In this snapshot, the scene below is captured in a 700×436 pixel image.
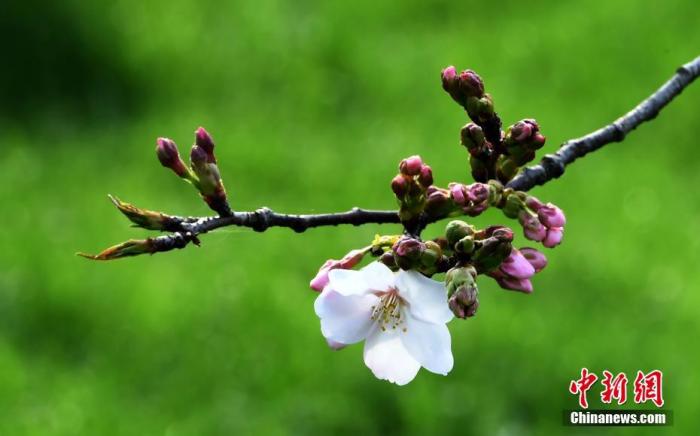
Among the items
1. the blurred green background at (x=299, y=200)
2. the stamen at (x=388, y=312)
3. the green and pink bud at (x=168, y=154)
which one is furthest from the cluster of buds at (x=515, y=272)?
the blurred green background at (x=299, y=200)

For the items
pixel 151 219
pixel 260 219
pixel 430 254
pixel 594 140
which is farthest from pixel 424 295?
pixel 594 140

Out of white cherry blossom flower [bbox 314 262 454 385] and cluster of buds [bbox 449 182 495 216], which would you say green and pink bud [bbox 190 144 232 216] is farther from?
cluster of buds [bbox 449 182 495 216]

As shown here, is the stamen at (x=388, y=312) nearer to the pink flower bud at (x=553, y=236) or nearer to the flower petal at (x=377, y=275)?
the flower petal at (x=377, y=275)

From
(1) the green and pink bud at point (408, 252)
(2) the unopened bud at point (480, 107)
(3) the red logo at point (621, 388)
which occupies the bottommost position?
(1) the green and pink bud at point (408, 252)

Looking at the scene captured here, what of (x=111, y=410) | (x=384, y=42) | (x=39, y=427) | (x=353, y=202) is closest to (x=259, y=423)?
(x=111, y=410)

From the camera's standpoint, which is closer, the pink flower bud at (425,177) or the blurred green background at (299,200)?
the pink flower bud at (425,177)

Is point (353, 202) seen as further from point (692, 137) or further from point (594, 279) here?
point (692, 137)
